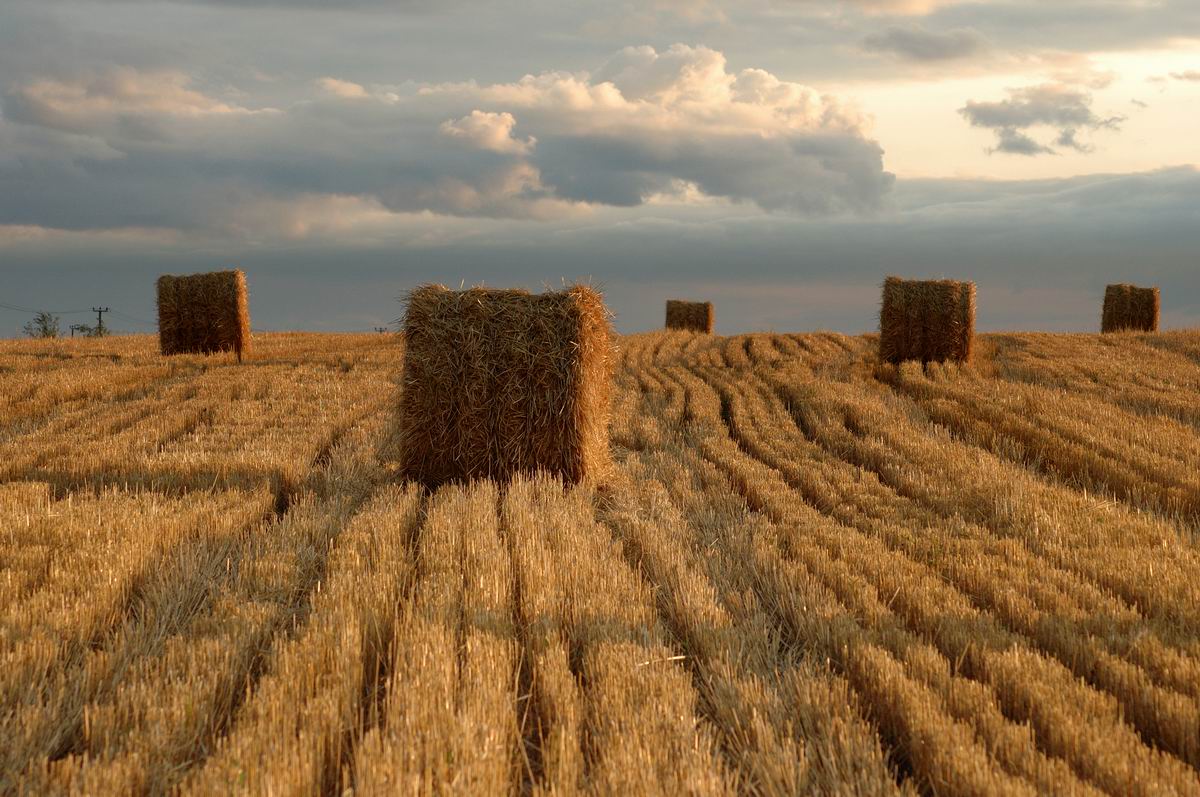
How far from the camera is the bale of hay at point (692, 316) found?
111 feet

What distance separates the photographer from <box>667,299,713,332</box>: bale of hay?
33969 millimetres

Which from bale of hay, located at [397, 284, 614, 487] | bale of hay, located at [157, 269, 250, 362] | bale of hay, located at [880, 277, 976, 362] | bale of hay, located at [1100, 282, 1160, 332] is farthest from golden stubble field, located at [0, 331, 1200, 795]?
bale of hay, located at [1100, 282, 1160, 332]

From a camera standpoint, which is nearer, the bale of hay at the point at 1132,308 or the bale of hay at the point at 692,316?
the bale of hay at the point at 1132,308

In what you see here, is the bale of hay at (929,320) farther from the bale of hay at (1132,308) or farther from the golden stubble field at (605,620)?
the bale of hay at (1132,308)

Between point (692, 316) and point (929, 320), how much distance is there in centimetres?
1483

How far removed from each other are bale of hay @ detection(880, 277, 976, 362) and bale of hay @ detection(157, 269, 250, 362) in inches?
554

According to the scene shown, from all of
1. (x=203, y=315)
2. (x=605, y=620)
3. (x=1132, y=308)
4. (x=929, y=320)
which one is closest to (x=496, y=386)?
(x=605, y=620)

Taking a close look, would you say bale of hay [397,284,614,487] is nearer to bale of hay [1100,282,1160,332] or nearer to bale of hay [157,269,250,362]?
bale of hay [157,269,250,362]

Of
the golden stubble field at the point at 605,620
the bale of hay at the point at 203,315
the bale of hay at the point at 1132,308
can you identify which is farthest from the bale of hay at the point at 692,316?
the golden stubble field at the point at 605,620

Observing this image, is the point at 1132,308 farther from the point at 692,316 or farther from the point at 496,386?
the point at 496,386

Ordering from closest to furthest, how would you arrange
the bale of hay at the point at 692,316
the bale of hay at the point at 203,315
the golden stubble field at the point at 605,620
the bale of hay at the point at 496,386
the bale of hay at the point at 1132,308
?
the golden stubble field at the point at 605,620, the bale of hay at the point at 496,386, the bale of hay at the point at 203,315, the bale of hay at the point at 1132,308, the bale of hay at the point at 692,316

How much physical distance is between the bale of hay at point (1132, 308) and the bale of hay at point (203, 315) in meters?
25.2

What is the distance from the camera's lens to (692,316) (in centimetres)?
3409

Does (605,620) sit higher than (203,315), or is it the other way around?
(203,315)
